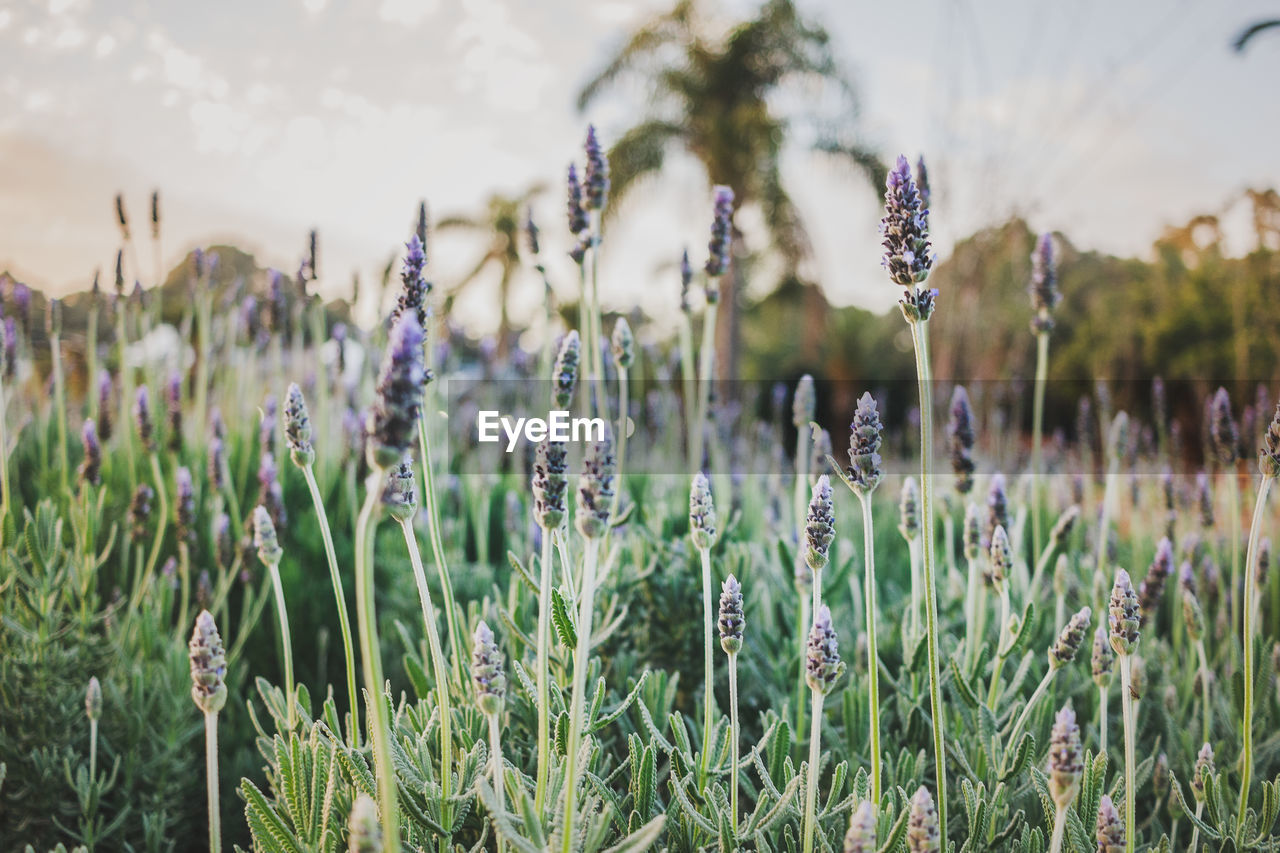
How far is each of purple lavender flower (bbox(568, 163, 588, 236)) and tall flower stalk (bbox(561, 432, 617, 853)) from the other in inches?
37.4

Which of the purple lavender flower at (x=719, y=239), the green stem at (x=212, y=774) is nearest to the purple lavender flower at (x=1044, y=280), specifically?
the purple lavender flower at (x=719, y=239)

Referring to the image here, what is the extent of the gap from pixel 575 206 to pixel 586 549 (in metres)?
1.08

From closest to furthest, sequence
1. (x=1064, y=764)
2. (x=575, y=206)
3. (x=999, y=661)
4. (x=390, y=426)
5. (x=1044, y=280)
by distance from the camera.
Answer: (x=390, y=426)
(x=1064, y=764)
(x=999, y=661)
(x=575, y=206)
(x=1044, y=280)

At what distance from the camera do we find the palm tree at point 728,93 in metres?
15.2

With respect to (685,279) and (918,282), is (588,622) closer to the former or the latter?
(918,282)

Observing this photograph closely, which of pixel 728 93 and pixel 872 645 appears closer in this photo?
pixel 872 645

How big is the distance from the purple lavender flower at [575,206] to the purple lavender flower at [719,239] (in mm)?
281

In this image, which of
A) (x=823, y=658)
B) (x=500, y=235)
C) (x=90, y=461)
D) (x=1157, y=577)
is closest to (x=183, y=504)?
(x=90, y=461)

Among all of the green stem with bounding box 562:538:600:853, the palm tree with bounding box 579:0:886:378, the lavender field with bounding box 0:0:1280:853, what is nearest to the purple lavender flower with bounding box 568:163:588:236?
the lavender field with bounding box 0:0:1280:853

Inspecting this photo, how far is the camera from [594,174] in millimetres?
1635

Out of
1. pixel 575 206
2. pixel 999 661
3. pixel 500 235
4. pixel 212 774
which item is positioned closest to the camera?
pixel 212 774

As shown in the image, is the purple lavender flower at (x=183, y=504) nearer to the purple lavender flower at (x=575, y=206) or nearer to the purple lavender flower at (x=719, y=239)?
the purple lavender flower at (x=575, y=206)

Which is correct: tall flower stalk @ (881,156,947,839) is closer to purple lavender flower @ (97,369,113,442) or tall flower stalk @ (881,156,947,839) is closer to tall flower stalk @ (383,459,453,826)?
tall flower stalk @ (383,459,453,826)

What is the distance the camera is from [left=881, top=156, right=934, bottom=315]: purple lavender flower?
3.12ft
